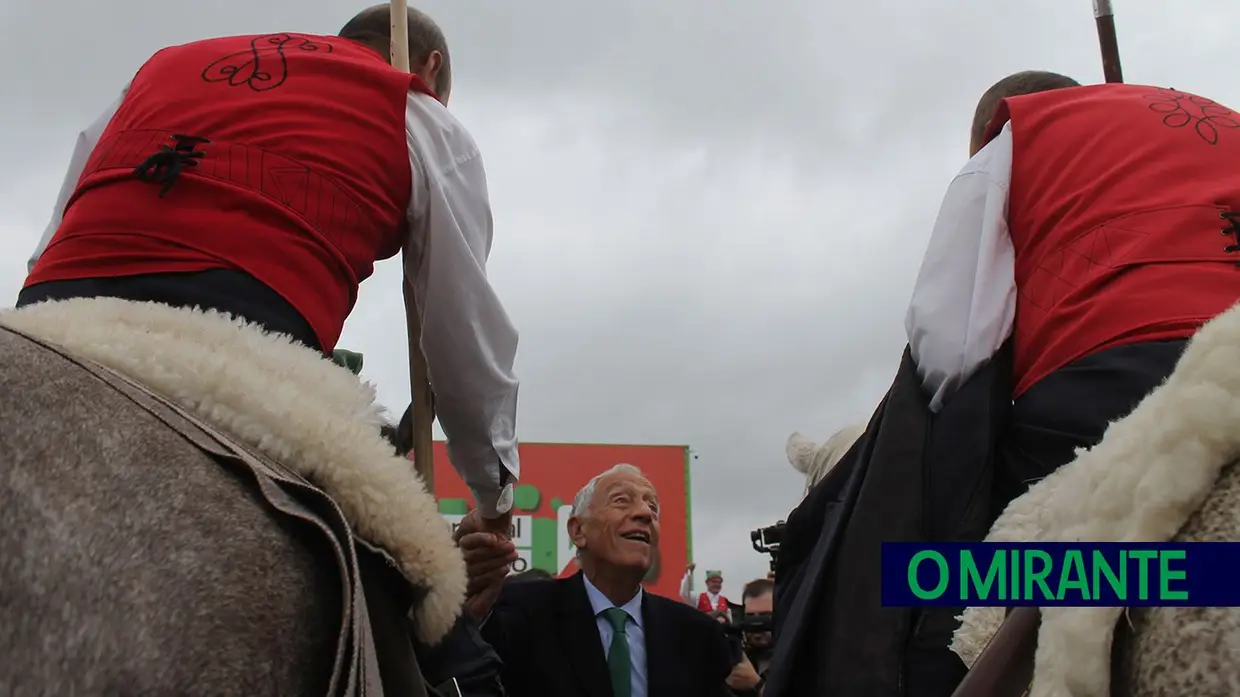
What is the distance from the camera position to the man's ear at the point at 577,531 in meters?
5.91

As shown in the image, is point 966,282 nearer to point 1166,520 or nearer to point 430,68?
point 1166,520

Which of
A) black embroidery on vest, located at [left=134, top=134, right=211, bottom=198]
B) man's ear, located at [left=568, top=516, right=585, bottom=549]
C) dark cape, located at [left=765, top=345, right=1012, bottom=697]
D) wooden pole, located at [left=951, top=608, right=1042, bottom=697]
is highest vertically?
man's ear, located at [left=568, top=516, right=585, bottom=549]

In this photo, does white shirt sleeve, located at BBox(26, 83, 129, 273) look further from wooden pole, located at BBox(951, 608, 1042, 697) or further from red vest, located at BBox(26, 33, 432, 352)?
wooden pole, located at BBox(951, 608, 1042, 697)

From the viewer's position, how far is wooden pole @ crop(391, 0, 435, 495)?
2.89 metres

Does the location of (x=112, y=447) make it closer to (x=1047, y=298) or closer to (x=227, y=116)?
(x=227, y=116)

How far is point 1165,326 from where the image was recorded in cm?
235

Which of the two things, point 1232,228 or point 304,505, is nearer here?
point 304,505

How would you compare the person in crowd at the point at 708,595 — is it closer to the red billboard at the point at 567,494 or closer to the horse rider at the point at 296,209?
the red billboard at the point at 567,494

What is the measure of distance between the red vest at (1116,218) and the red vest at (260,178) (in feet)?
4.39

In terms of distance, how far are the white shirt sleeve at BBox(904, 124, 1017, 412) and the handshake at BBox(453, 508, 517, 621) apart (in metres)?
1.02

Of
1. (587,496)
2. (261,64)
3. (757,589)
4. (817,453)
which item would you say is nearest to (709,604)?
(757,589)

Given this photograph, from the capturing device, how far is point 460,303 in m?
2.69

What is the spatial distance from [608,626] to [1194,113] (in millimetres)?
3443

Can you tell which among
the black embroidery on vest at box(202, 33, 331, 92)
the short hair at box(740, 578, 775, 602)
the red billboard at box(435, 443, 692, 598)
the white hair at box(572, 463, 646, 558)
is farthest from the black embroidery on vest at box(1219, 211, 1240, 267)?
the red billboard at box(435, 443, 692, 598)
